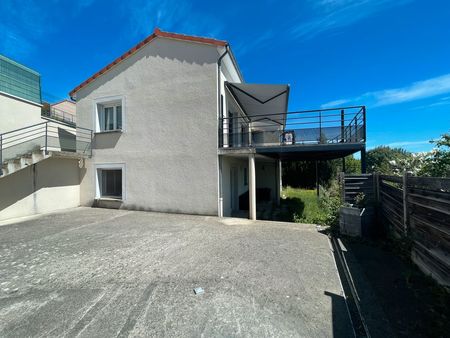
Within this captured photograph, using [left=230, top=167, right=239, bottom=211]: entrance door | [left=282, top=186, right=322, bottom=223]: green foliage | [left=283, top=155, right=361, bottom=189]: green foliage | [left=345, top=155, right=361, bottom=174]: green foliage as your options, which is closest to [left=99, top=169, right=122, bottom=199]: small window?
[left=230, top=167, right=239, bottom=211]: entrance door

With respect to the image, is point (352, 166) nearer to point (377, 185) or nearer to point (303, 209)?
point (303, 209)

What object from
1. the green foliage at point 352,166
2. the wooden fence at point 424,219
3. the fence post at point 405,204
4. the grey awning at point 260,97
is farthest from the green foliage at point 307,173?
the fence post at point 405,204

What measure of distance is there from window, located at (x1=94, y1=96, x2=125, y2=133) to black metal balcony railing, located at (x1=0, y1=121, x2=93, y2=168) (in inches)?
25.8

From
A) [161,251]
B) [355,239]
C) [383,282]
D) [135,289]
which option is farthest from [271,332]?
[355,239]

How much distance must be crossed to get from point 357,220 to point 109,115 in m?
11.5

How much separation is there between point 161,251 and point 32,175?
7746 mm

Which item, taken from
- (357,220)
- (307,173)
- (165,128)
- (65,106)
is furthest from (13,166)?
(65,106)

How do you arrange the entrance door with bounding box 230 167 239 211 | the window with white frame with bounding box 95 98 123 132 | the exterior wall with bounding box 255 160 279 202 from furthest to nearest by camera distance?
1. the exterior wall with bounding box 255 160 279 202
2. the entrance door with bounding box 230 167 239 211
3. the window with white frame with bounding box 95 98 123 132

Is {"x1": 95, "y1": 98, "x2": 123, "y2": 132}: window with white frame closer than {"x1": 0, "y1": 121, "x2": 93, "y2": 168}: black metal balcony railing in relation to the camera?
No

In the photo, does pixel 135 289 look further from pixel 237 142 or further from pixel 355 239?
pixel 237 142

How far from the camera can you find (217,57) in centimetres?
890

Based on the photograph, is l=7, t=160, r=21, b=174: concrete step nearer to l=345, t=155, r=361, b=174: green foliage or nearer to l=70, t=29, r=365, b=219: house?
l=70, t=29, r=365, b=219: house

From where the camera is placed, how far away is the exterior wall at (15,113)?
8.66 m

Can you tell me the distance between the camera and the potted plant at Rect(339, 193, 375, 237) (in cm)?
619
